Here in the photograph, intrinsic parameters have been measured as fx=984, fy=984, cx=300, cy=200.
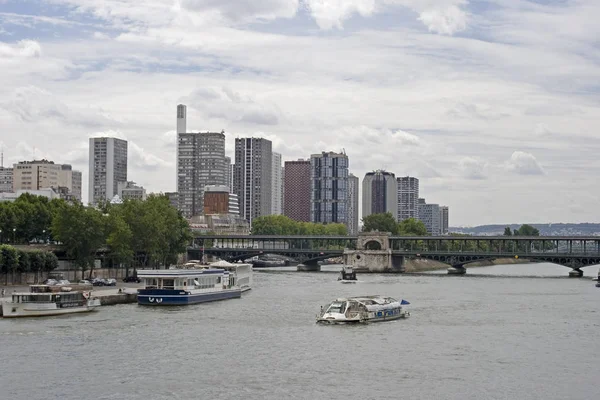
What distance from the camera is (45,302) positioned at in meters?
→ 79.8

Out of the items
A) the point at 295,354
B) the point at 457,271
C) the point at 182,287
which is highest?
the point at 182,287

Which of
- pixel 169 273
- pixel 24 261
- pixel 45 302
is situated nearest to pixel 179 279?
pixel 169 273

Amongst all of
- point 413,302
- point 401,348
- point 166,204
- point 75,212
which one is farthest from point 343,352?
point 166,204

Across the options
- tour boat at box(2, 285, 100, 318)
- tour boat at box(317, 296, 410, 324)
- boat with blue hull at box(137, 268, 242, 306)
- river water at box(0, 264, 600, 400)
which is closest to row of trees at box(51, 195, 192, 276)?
boat with blue hull at box(137, 268, 242, 306)

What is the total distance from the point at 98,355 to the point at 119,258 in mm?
67355

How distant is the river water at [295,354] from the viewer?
168 ft

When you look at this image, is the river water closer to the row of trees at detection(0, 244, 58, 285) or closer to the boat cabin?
the boat cabin

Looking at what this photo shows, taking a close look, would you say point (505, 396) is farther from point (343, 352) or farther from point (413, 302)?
point (413, 302)

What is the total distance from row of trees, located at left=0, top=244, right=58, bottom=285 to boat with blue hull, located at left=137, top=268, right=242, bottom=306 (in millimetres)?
15878

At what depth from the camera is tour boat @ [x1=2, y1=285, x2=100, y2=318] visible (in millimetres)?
78250

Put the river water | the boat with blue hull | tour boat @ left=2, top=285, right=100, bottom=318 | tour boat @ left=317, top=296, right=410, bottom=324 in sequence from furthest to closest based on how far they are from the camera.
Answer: the boat with blue hull, tour boat @ left=317, top=296, right=410, bottom=324, tour boat @ left=2, top=285, right=100, bottom=318, the river water

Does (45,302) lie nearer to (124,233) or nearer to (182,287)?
(182,287)

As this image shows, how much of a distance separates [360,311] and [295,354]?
65.9ft

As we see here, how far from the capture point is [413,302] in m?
104
